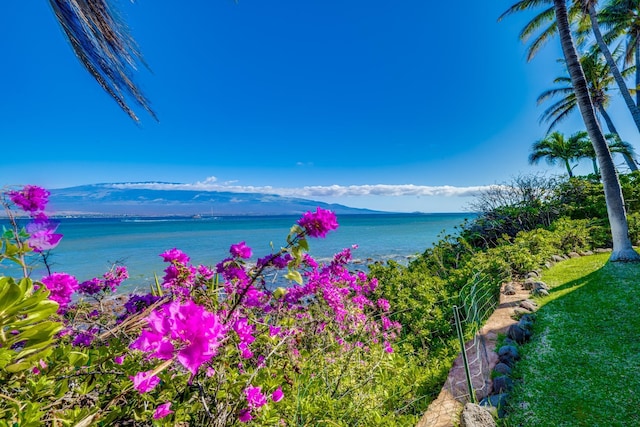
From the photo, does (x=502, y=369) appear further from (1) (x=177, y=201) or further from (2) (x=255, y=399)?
(1) (x=177, y=201)

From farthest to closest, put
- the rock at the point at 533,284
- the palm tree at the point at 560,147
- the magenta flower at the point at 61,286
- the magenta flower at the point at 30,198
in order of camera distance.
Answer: the palm tree at the point at 560,147 → the rock at the point at 533,284 → the magenta flower at the point at 30,198 → the magenta flower at the point at 61,286

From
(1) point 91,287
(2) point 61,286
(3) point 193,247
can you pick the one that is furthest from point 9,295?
(3) point 193,247

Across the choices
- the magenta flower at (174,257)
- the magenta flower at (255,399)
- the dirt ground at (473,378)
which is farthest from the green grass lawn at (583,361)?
the magenta flower at (174,257)

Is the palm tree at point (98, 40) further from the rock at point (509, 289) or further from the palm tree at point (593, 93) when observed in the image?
the palm tree at point (593, 93)

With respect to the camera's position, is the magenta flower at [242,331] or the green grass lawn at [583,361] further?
the green grass lawn at [583,361]

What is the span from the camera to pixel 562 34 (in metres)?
5.90

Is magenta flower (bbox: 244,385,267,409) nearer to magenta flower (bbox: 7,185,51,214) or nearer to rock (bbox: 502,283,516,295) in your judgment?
magenta flower (bbox: 7,185,51,214)

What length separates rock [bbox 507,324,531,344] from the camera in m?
3.44

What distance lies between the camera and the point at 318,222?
1557 millimetres

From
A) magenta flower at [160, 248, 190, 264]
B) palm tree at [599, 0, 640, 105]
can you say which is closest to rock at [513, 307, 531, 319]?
magenta flower at [160, 248, 190, 264]

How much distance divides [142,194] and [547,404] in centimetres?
20816

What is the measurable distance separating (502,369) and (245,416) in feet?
8.96

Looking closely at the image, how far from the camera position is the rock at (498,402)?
2.43 m

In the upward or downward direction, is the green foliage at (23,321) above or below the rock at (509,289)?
above
